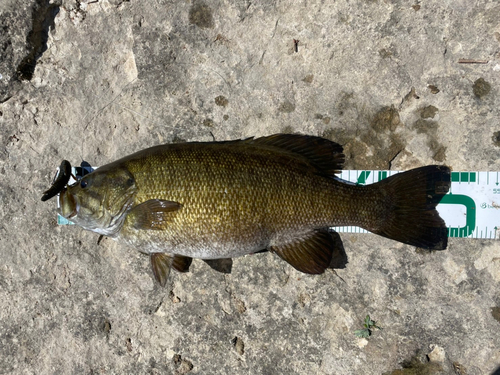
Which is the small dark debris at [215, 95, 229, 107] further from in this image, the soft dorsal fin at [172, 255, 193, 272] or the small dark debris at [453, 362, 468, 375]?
the small dark debris at [453, 362, 468, 375]

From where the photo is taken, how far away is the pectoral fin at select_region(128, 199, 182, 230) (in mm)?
2352

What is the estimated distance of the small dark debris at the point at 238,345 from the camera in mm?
2885

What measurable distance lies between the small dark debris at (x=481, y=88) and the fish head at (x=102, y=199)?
2713 mm

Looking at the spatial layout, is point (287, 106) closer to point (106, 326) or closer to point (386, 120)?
point (386, 120)

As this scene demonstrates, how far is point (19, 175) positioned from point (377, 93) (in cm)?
320

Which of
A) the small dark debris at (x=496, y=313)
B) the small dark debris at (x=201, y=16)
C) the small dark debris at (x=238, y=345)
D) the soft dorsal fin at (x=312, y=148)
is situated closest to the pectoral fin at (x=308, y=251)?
the soft dorsal fin at (x=312, y=148)

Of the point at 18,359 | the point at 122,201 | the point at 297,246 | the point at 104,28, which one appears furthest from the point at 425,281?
the point at 18,359

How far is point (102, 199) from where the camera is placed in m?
2.48

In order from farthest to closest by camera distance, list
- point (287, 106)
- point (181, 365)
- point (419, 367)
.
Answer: point (181, 365), point (287, 106), point (419, 367)

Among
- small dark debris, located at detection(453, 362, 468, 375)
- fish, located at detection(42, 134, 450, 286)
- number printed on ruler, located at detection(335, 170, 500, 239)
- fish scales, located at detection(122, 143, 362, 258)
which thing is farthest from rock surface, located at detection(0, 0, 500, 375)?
fish scales, located at detection(122, 143, 362, 258)

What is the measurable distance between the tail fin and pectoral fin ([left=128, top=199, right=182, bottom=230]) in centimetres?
150

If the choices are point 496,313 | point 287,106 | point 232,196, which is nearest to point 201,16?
point 287,106

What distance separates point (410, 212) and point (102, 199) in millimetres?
2276

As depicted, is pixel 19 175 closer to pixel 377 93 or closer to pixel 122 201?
pixel 122 201
